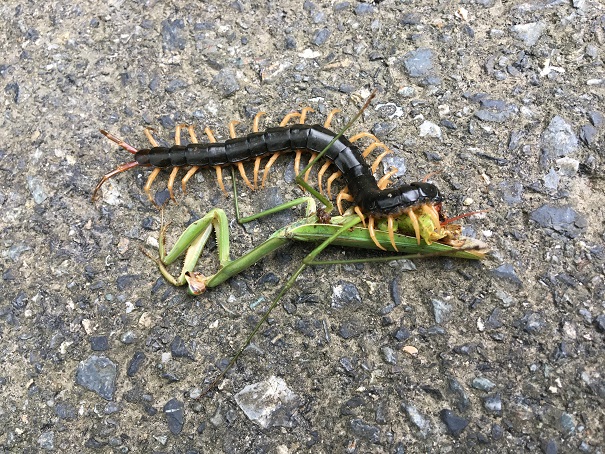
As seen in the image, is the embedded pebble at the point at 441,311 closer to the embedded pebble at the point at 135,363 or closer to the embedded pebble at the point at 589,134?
the embedded pebble at the point at 589,134

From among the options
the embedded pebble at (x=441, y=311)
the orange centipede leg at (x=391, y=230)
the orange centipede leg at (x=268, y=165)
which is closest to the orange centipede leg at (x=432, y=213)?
the orange centipede leg at (x=391, y=230)

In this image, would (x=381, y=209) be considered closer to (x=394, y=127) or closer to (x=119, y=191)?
(x=394, y=127)

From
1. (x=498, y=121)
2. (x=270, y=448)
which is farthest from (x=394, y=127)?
(x=270, y=448)

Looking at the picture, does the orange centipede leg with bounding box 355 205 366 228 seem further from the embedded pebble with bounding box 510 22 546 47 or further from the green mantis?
the embedded pebble with bounding box 510 22 546 47

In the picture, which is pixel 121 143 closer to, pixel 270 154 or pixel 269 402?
pixel 270 154

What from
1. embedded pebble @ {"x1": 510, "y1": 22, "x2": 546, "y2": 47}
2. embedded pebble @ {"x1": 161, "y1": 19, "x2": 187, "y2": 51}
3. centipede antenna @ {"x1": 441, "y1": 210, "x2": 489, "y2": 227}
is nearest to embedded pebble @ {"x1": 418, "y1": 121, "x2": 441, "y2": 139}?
centipede antenna @ {"x1": 441, "y1": 210, "x2": 489, "y2": 227}
